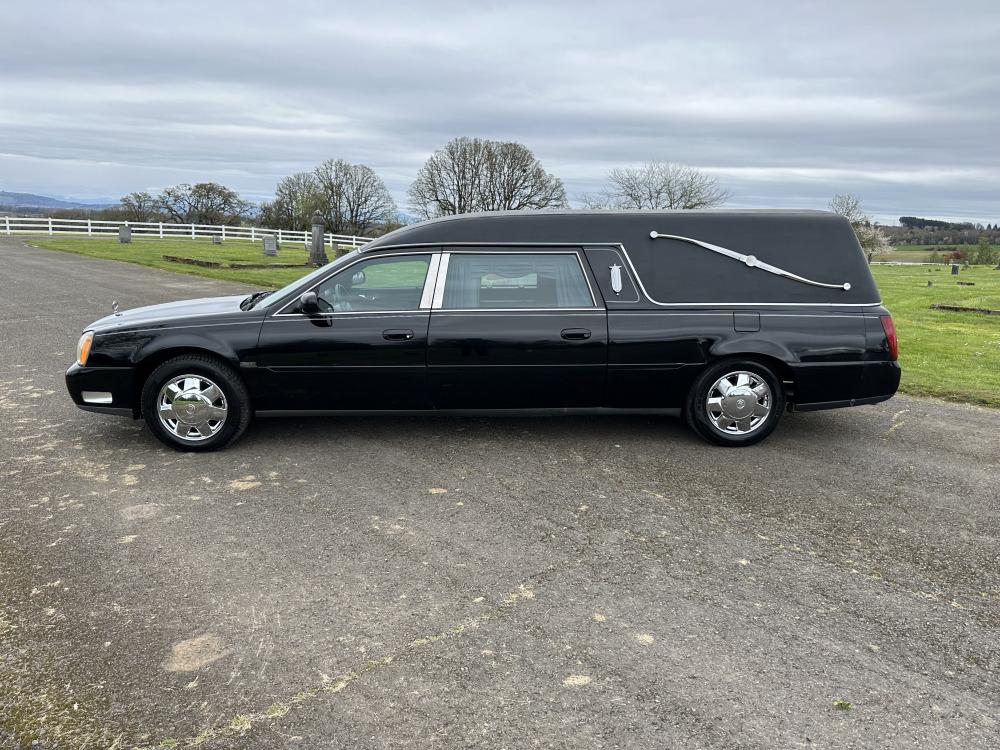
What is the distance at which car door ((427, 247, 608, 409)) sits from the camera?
5531mm

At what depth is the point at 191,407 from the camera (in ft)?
17.8

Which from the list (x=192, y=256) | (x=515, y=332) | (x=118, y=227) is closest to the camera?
(x=515, y=332)

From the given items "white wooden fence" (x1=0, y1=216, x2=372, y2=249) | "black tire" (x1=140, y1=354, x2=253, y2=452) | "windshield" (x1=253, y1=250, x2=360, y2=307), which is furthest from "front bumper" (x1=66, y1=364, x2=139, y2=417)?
"white wooden fence" (x1=0, y1=216, x2=372, y2=249)

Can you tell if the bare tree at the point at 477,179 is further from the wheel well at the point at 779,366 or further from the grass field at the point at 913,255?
the wheel well at the point at 779,366

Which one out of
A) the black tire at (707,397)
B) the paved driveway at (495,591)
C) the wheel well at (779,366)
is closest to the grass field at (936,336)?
the paved driveway at (495,591)

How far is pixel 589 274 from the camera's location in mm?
5695

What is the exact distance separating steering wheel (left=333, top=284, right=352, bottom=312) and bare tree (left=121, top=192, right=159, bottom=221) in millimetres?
59893

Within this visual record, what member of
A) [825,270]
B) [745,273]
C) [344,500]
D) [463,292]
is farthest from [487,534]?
[825,270]

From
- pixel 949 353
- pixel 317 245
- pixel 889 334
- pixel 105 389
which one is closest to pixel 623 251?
pixel 889 334

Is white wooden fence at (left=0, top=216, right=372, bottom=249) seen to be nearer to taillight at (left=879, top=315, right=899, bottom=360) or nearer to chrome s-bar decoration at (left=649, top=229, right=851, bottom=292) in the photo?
chrome s-bar decoration at (left=649, top=229, right=851, bottom=292)

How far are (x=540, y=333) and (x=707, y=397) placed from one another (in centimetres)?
135

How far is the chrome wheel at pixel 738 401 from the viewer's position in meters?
5.70

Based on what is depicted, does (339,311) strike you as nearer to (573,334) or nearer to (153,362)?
(153,362)

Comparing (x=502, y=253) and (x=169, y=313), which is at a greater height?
(x=502, y=253)
